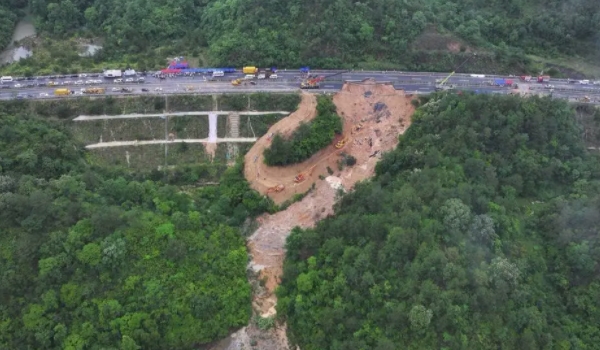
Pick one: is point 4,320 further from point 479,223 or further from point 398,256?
point 479,223

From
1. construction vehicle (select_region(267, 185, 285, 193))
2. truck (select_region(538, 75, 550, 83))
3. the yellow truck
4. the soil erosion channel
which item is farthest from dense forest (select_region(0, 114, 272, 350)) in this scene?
truck (select_region(538, 75, 550, 83))

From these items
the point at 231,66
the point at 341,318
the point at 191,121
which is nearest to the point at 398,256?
the point at 341,318

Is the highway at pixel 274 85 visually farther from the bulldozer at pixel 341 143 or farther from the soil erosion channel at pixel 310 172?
the bulldozer at pixel 341 143

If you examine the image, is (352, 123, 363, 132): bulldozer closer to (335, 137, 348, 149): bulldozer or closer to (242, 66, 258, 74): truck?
(335, 137, 348, 149): bulldozer

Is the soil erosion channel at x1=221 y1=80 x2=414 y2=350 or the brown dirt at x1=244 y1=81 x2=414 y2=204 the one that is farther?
the brown dirt at x1=244 y1=81 x2=414 y2=204

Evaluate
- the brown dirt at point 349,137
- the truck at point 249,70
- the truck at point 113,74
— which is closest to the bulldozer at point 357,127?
the brown dirt at point 349,137

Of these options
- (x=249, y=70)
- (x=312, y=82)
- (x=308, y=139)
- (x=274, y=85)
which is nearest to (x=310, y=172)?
(x=308, y=139)

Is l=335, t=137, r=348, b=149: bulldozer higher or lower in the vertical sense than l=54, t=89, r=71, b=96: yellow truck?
lower
